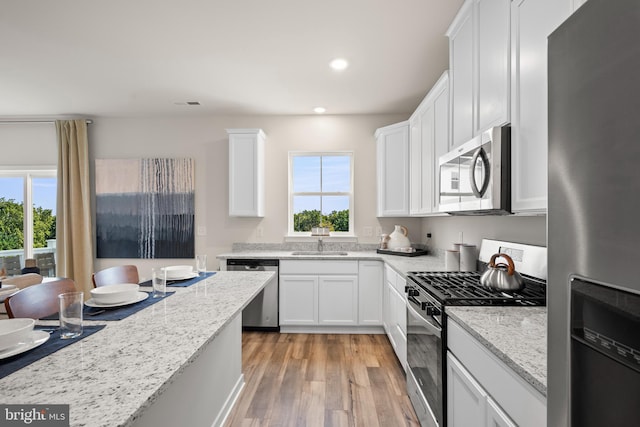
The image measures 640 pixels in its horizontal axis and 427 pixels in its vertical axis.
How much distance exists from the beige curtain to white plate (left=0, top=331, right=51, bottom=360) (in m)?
3.65

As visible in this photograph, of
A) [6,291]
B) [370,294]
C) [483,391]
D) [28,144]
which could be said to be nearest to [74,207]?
[28,144]

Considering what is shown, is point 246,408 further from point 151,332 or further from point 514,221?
point 514,221

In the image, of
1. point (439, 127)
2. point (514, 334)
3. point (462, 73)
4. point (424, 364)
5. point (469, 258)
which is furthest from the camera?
point (439, 127)

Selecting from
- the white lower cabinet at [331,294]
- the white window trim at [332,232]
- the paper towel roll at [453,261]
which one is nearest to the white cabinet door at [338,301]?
the white lower cabinet at [331,294]

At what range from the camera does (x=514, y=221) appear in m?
2.11

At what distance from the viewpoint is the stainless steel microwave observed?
1519mm

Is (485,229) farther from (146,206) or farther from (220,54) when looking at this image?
(146,206)

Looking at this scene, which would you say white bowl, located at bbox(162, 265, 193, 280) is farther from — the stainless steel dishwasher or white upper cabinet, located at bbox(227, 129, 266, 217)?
white upper cabinet, located at bbox(227, 129, 266, 217)

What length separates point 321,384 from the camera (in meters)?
2.54

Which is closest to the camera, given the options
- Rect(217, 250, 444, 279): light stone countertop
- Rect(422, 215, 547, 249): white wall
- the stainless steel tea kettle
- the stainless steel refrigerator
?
the stainless steel refrigerator

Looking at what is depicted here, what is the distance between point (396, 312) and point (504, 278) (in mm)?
1353

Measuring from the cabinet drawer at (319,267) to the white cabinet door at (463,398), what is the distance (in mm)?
2108

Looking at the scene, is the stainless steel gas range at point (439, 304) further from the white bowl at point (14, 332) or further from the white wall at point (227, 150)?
the white wall at point (227, 150)

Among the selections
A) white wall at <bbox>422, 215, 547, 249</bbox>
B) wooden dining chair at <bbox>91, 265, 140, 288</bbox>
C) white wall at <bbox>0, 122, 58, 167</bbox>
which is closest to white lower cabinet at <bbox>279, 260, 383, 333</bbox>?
white wall at <bbox>422, 215, 547, 249</bbox>
